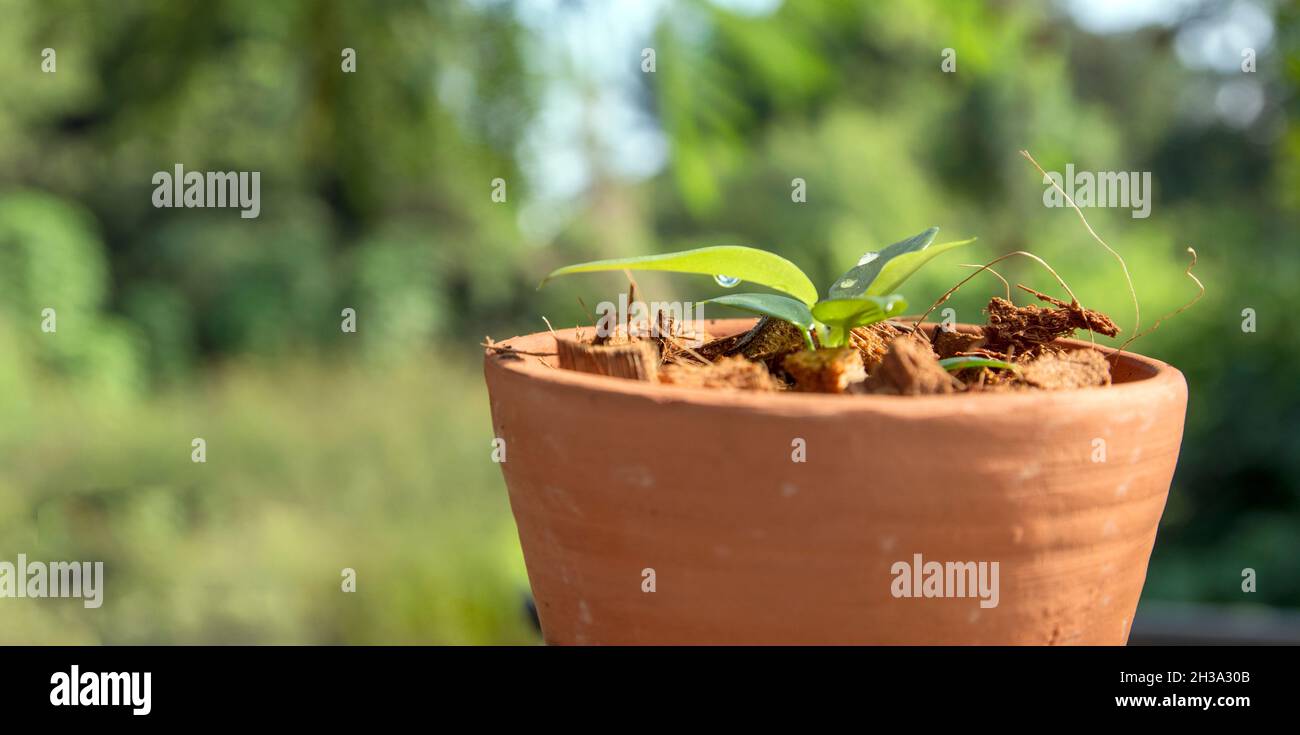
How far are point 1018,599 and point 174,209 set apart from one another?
6.35 metres

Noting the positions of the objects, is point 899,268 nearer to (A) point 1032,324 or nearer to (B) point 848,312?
(B) point 848,312

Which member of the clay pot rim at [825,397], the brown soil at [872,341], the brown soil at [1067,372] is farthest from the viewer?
the brown soil at [872,341]

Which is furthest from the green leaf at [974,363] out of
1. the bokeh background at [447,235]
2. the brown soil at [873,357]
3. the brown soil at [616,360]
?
the bokeh background at [447,235]

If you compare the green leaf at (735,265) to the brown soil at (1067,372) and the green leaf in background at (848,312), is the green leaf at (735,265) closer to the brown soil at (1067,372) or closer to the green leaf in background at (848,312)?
the green leaf in background at (848,312)

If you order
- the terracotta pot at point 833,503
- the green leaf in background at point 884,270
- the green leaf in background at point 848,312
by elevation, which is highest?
the green leaf in background at point 884,270

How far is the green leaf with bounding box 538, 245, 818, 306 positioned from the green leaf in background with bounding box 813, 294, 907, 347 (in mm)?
28

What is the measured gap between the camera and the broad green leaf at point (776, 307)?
62 cm

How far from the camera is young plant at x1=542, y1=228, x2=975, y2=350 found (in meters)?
0.59

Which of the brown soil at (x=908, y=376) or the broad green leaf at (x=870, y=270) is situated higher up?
the broad green leaf at (x=870, y=270)

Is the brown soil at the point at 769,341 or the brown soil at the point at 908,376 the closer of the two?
the brown soil at the point at 908,376

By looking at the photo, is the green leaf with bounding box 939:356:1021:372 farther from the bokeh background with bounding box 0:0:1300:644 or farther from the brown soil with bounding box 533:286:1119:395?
the bokeh background with bounding box 0:0:1300:644

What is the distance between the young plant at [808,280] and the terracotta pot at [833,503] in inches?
3.4

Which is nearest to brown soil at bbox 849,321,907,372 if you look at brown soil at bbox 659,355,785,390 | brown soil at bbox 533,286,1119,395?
brown soil at bbox 533,286,1119,395

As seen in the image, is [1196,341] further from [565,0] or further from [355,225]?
[355,225]
